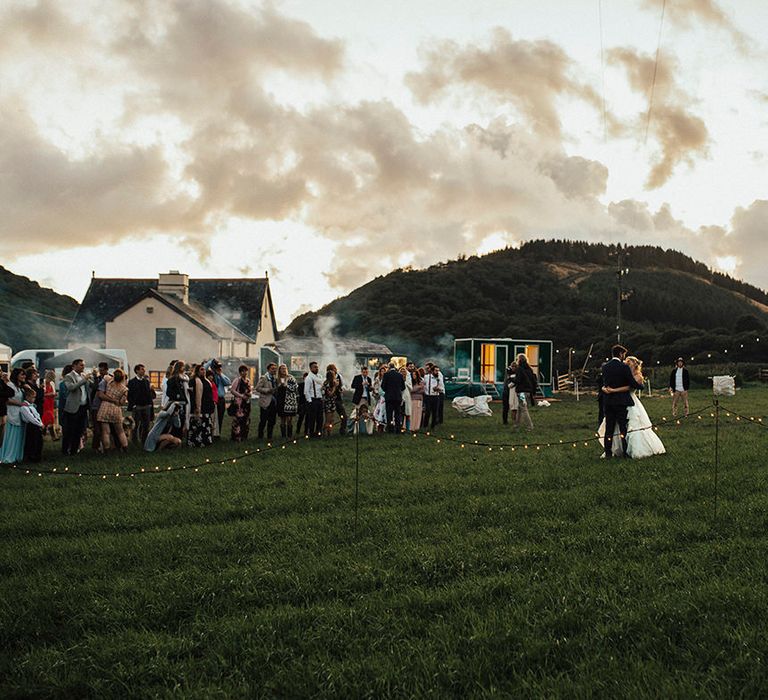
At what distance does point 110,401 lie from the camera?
13.4m

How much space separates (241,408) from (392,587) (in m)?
10.6

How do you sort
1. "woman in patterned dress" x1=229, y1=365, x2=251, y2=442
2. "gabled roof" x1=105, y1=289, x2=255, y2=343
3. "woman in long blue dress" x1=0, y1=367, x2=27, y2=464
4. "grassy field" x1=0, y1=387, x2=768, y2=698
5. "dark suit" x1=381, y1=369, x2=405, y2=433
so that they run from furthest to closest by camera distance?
"gabled roof" x1=105, y1=289, x2=255, y2=343 < "dark suit" x1=381, y1=369, x2=405, y2=433 < "woman in patterned dress" x1=229, y1=365, x2=251, y2=442 < "woman in long blue dress" x1=0, y1=367, x2=27, y2=464 < "grassy field" x1=0, y1=387, x2=768, y2=698

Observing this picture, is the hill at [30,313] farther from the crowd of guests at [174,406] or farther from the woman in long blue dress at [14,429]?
the woman in long blue dress at [14,429]

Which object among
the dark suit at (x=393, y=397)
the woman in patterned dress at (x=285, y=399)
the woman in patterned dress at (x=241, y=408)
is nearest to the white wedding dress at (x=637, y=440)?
the dark suit at (x=393, y=397)

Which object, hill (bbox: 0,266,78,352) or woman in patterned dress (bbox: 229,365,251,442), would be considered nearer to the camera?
woman in patterned dress (bbox: 229,365,251,442)

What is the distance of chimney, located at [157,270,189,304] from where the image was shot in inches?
1738

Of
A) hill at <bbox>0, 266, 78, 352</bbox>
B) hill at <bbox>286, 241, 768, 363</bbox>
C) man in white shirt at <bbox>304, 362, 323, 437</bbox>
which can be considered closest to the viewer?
man in white shirt at <bbox>304, 362, 323, 437</bbox>

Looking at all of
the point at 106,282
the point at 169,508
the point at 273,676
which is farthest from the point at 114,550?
the point at 106,282

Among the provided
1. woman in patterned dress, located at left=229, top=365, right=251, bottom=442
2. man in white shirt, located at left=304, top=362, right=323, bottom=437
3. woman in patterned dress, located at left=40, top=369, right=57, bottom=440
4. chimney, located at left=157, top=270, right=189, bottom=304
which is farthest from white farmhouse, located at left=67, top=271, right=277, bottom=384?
woman in patterned dress, located at left=229, top=365, right=251, bottom=442

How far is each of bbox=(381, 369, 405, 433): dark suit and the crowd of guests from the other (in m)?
0.02

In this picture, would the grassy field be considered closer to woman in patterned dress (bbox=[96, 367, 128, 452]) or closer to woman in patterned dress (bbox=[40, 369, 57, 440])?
woman in patterned dress (bbox=[96, 367, 128, 452])

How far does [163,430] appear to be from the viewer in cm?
1400

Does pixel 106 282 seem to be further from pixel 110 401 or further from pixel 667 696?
pixel 667 696

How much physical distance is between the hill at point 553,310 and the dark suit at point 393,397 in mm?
43467
